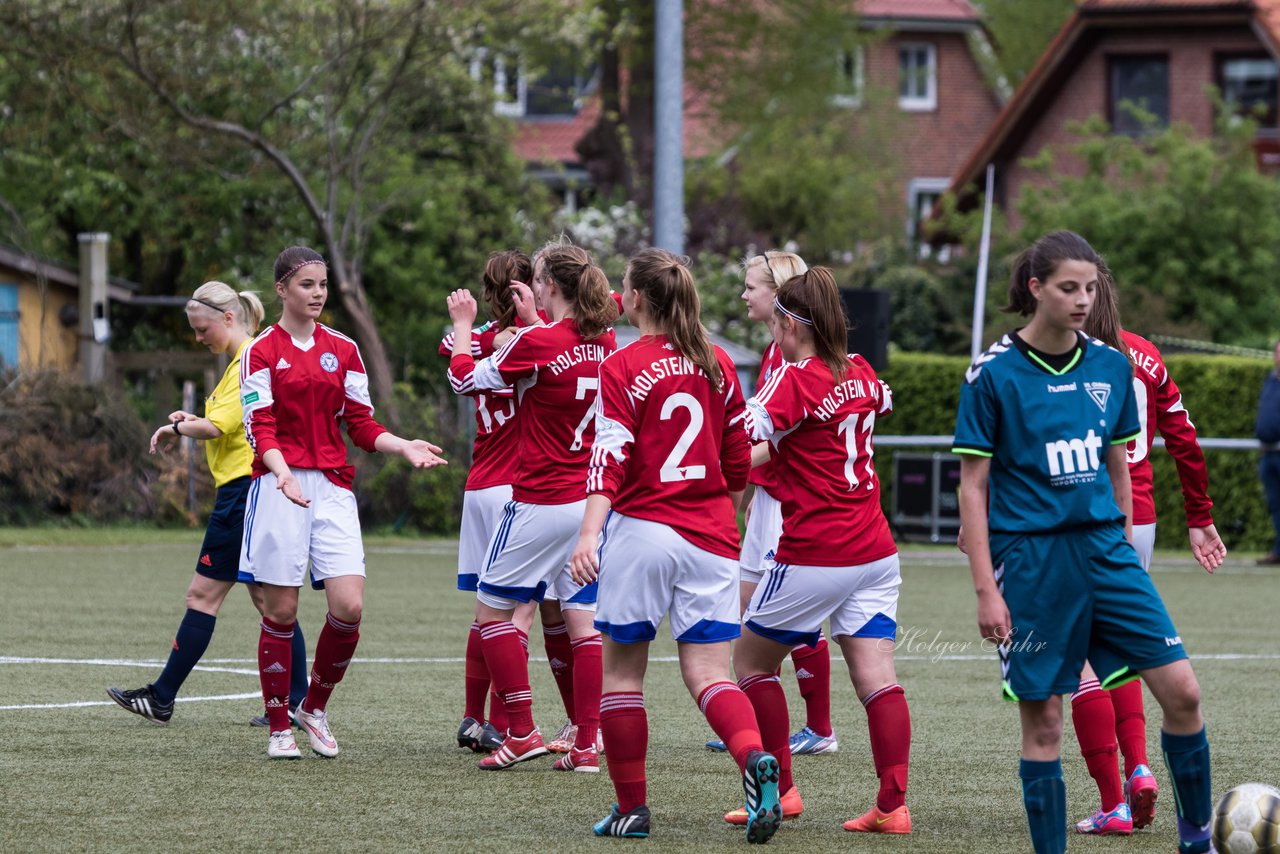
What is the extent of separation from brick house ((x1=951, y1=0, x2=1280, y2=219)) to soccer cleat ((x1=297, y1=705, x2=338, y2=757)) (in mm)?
28146

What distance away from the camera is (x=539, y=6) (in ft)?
76.7

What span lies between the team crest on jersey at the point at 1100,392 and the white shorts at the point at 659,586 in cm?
137

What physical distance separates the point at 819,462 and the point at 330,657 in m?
2.38

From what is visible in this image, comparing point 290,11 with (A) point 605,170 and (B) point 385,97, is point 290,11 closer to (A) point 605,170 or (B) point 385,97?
(B) point 385,97

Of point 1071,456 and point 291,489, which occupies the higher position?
point 1071,456

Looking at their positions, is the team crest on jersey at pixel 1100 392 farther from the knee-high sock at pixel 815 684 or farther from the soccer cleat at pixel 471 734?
the soccer cleat at pixel 471 734

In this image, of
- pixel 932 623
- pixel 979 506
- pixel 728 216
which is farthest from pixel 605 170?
pixel 979 506

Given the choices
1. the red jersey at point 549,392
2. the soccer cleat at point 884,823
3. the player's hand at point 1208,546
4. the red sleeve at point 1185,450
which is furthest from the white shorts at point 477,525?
the player's hand at point 1208,546

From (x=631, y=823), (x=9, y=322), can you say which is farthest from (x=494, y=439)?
(x=9, y=322)

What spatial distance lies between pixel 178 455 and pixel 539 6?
710 centimetres

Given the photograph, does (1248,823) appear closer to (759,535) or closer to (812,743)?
(812,743)

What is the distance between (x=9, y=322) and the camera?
77.0ft

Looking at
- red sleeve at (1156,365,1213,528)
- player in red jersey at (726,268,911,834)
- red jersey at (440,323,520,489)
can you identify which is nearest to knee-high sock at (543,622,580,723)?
red jersey at (440,323,520,489)

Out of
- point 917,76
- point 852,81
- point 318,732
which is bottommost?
point 318,732
